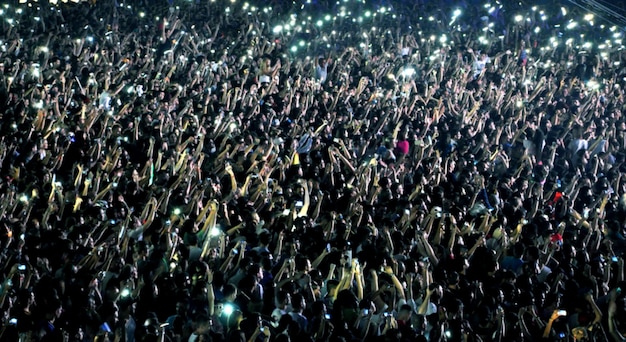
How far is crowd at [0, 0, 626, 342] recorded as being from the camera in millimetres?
4453

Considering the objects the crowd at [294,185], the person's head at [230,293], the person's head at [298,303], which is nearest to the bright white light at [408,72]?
the crowd at [294,185]

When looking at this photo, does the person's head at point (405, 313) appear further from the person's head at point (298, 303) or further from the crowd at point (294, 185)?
the person's head at point (298, 303)

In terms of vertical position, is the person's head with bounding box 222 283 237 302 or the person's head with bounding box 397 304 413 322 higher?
the person's head with bounding box 222 283 237 302

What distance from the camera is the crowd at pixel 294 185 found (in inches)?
175

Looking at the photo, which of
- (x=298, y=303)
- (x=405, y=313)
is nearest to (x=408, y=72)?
(x=405, y=313)

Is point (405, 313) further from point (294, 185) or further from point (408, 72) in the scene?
point (408, 72)

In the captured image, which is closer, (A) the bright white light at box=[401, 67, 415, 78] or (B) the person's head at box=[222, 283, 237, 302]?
(B) the person's head at box=[222, 283, 237, 302]

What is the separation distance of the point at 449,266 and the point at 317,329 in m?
1.60

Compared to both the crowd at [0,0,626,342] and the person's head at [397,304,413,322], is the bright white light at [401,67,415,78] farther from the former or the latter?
the person's head at [397,304,413,322]

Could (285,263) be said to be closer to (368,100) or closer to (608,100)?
(368,100)

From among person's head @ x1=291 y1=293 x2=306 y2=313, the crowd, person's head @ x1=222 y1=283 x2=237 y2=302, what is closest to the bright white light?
the crowd

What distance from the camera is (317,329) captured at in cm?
426

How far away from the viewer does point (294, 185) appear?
6.42 m

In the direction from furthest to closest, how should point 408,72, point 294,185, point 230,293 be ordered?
point 408,72 < point 294,185 < point 230,293
